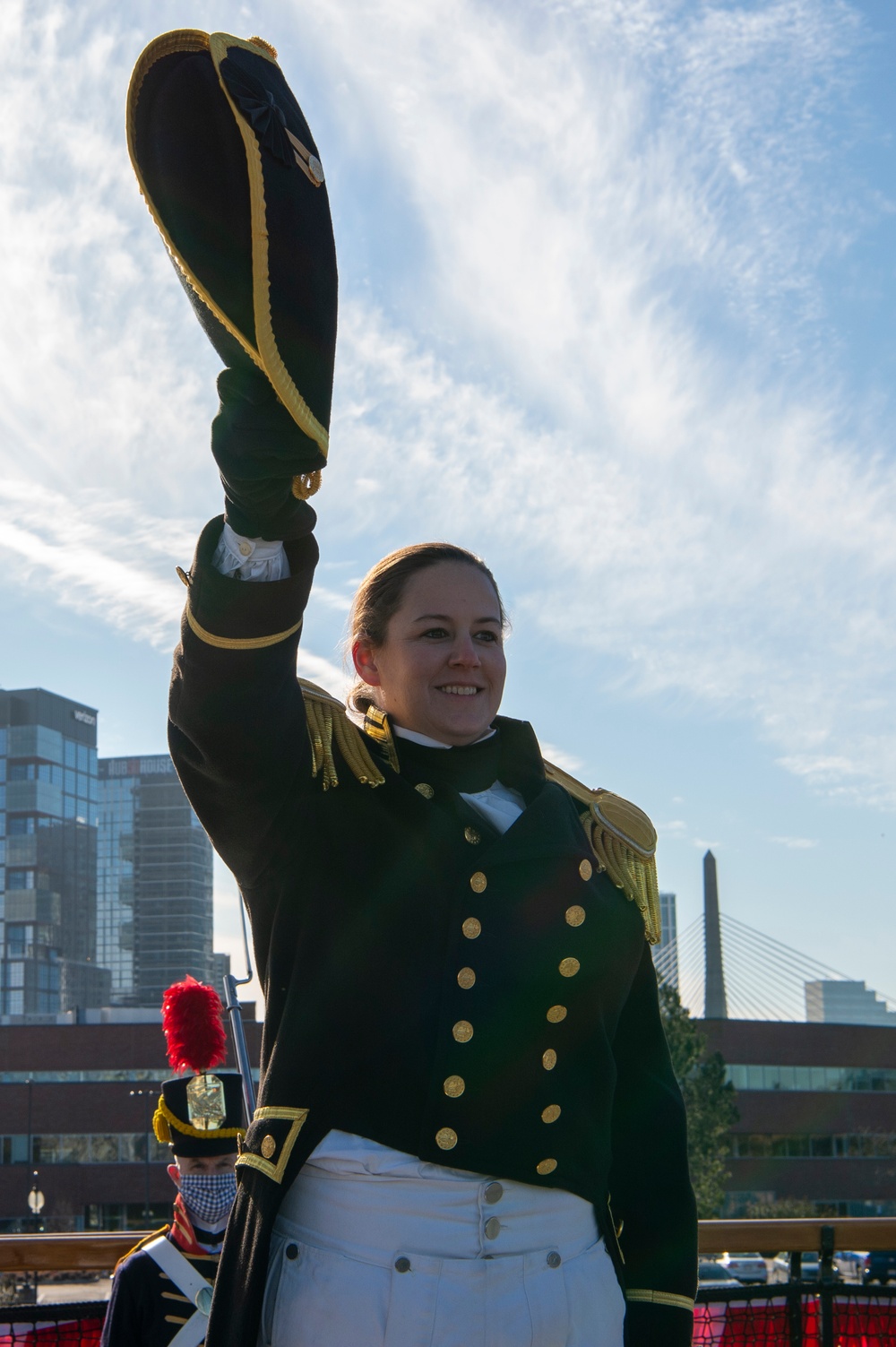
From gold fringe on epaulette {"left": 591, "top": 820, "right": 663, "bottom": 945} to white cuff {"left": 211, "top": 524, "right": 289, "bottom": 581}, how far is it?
2.80ft

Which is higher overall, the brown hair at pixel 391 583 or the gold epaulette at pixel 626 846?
the brown hair at pixel 391 583

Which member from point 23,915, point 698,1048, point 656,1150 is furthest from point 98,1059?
point 23,915

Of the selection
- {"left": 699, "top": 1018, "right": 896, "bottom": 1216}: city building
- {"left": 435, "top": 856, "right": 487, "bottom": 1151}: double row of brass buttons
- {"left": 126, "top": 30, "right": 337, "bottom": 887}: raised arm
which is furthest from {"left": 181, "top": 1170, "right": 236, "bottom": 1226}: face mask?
{"left": 699, "top": 1018, "right": 896, "bottom": 1216}: city building

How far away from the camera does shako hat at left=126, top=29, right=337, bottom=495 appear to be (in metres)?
1.59

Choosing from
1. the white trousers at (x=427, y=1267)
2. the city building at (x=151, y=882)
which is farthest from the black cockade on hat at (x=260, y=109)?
the city building at (x=151, y=882)

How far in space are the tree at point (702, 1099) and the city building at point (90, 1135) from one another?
13.6 meters

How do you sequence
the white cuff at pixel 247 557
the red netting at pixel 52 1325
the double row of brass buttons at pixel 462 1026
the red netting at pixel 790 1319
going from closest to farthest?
the white cuff at pixel 247 557
the double row of brass buttons at pixel 462 1026
the red netting at pixel 52 1325
the red netting at pixel 790 1319

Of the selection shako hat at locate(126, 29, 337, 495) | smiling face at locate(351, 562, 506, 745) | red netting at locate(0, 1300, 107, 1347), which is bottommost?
red netting at locate(0, 1300, 107, 1347)

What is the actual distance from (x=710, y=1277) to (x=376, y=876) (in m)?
32.5

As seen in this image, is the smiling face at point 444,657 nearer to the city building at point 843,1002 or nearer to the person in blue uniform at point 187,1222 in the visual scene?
the person in blue uniform at point 187,1222

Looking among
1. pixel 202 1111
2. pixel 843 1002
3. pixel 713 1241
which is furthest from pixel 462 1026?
pixel 843 1002

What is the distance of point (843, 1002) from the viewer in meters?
168

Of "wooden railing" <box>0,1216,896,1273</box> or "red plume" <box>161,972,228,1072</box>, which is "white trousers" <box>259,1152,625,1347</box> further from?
"red plume" <box>161,972,228,1072</box>

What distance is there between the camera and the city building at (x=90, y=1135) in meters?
42.8
